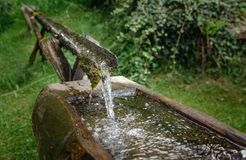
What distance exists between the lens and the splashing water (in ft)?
12.2

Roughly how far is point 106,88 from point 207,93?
243 cm

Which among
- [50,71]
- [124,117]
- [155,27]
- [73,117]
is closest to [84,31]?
[50,71]

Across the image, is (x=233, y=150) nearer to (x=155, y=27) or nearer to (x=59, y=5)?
(x=155, y=27)

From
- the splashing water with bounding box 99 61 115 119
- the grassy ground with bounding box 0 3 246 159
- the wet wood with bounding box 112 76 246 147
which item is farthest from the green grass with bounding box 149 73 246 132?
the splashing water with bounding box 99 61 115 119

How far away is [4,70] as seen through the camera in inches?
275

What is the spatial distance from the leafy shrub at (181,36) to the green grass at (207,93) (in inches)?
7.7

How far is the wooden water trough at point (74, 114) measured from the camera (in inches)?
115

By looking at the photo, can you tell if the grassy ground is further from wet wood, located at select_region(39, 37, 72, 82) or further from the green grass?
wet wood, located at select_region(39, 37, 72, 82)

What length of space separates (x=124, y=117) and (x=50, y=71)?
10.4 ft

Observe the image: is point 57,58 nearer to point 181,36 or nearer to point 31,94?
point 31,94

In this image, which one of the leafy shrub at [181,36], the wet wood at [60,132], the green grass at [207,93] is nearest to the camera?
the wet wood at [60,132]

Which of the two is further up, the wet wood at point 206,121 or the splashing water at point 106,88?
the splashing water at point 106,88

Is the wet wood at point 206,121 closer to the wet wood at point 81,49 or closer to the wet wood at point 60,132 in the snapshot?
the wet wood at point 81,49

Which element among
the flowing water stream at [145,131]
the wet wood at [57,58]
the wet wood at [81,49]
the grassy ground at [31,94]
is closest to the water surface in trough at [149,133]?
the flowing water stream at [145,131]
